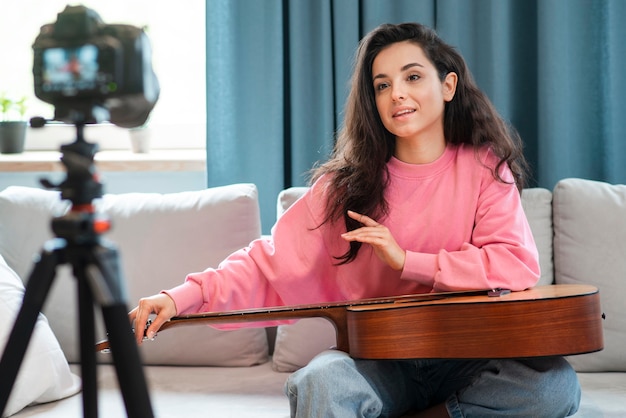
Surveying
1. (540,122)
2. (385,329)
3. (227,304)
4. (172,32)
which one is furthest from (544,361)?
(172,32)

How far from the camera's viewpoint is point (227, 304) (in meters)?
1.89

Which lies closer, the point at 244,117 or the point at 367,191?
the point at 367,191

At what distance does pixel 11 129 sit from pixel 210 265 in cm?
109

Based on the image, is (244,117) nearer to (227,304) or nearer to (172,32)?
(172,32)

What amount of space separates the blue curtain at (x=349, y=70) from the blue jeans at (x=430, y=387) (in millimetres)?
928

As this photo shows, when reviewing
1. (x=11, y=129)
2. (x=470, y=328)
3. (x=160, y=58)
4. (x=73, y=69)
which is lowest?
(x=470, y=328)

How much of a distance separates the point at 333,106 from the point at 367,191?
0.75 m

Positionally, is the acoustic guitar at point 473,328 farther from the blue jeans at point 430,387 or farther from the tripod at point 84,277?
the tripod at point 84,277

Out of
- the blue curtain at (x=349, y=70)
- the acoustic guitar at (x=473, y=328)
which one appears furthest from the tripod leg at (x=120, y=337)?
the blue curtain at (x=349, y=70)

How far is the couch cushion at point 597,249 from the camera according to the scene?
2182 mm

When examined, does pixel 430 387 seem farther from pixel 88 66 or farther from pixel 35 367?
pixel 88 66

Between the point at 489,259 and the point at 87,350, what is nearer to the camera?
the point at 87,350

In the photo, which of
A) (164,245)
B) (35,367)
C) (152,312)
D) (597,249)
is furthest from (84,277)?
(597,249)

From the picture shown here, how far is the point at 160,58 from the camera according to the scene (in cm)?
305
